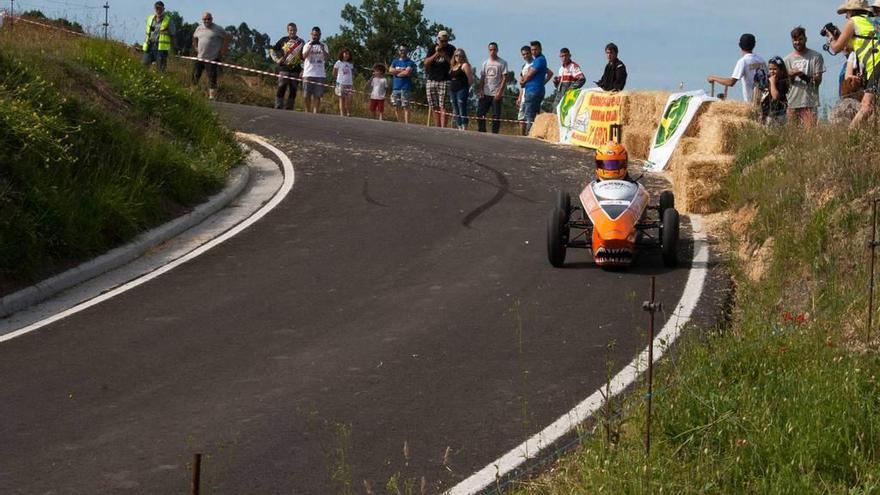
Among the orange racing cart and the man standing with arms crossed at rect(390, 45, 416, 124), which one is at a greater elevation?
the man standing with arms crossed at rect(390, 45, 416, 124)

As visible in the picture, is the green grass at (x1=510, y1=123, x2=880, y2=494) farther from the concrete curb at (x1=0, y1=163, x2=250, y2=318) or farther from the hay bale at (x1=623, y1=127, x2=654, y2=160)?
the hay bale at (x1=623, y1=127, x2=654, y2=160)

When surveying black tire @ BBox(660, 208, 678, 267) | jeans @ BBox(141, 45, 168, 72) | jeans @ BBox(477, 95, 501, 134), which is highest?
jeans @ BBox(141, 45, 168, 72)

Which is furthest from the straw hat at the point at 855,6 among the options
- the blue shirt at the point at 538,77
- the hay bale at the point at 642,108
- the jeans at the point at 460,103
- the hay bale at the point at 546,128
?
the jeans at the point at 460,103

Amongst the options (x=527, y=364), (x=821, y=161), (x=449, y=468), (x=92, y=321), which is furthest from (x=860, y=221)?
(x=92, y=321)

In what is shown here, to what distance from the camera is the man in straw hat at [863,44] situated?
1430 cm

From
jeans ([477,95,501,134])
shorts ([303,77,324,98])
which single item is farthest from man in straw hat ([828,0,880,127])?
shorts ([303,77,324,98])

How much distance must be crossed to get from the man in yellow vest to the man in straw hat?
1662 centimetres

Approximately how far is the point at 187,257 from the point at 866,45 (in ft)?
26.4

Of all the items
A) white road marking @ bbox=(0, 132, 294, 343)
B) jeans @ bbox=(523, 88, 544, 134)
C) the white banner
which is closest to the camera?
white road marking @ bbox=(0, 132, 294, 343)

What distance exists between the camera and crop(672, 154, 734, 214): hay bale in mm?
16797

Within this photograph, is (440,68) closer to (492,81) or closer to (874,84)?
(492,81)

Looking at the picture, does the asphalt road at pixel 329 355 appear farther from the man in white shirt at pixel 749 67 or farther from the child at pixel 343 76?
the child at pixel 343 76

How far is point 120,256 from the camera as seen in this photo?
46.9ft

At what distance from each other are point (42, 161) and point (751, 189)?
8179mm
